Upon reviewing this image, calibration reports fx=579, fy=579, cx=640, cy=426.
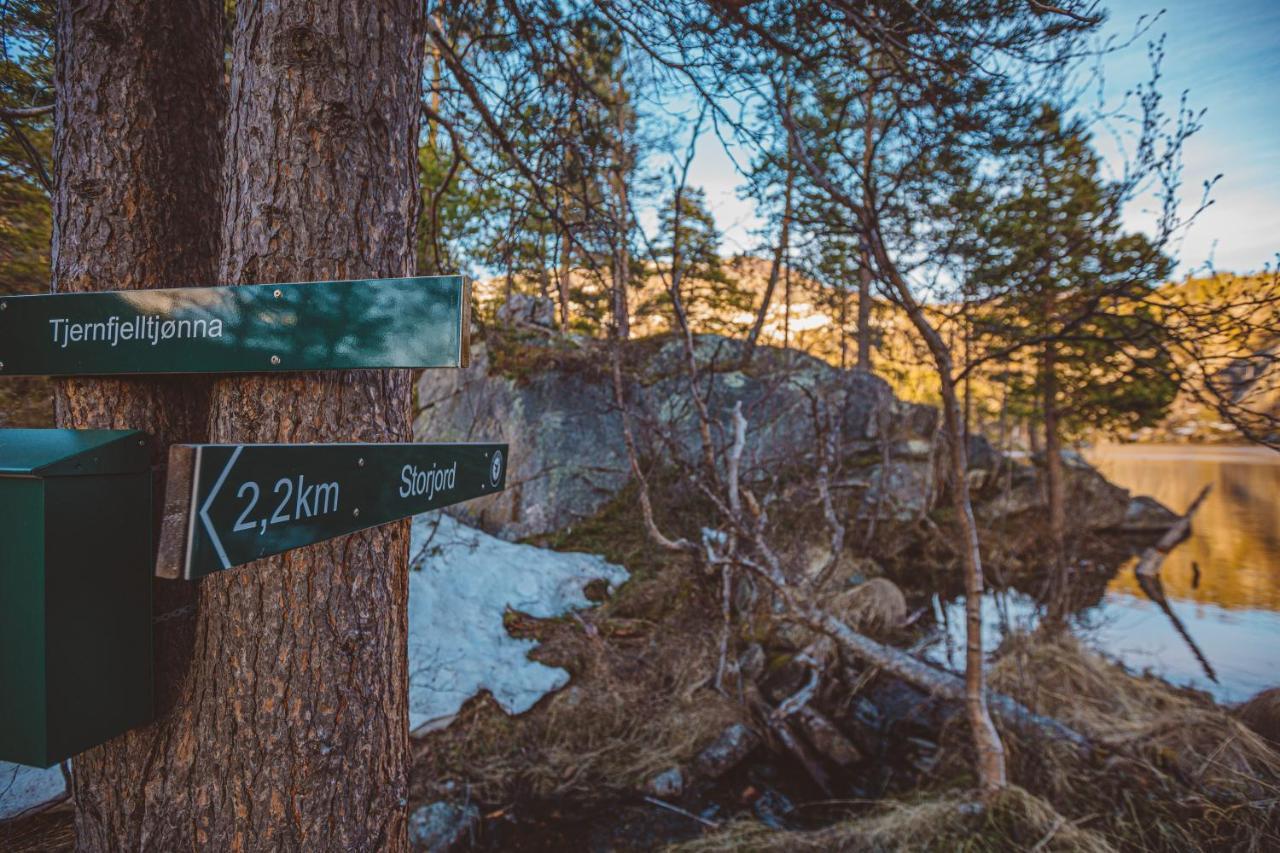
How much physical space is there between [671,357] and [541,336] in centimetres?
221

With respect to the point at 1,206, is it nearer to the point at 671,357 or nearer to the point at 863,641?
the point at 863,641

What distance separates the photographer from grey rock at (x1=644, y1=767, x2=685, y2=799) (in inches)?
170

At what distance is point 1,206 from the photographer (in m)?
3.33

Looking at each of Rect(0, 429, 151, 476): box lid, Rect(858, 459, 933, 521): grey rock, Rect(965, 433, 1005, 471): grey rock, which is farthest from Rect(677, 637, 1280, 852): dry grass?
Rect(965, 433, 1005, 471): grey rock

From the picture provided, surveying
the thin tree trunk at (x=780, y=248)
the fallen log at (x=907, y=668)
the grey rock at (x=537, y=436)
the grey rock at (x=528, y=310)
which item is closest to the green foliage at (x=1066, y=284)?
the thin tree trunk at (x=780, y=248)

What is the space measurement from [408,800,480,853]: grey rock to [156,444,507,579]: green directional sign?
3359 millimetres

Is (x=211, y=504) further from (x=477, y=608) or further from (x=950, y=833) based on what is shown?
(x=477, y=608)

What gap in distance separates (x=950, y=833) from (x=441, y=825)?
3.07 metres

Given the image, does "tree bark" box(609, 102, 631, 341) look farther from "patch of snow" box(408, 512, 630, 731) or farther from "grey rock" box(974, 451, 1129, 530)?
"grey rock" box(974, 451, 1129, 530)

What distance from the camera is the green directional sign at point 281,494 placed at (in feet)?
2.77

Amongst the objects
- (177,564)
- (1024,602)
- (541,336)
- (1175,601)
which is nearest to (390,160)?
(177,564)

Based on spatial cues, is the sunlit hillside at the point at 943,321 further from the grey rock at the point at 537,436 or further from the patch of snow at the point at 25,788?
the patch of snow at the point at 25,788

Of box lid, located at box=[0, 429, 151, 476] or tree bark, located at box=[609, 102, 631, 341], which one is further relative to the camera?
tree bark, located at box=[609, 102, 631, 341]

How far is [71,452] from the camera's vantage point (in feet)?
3.77
